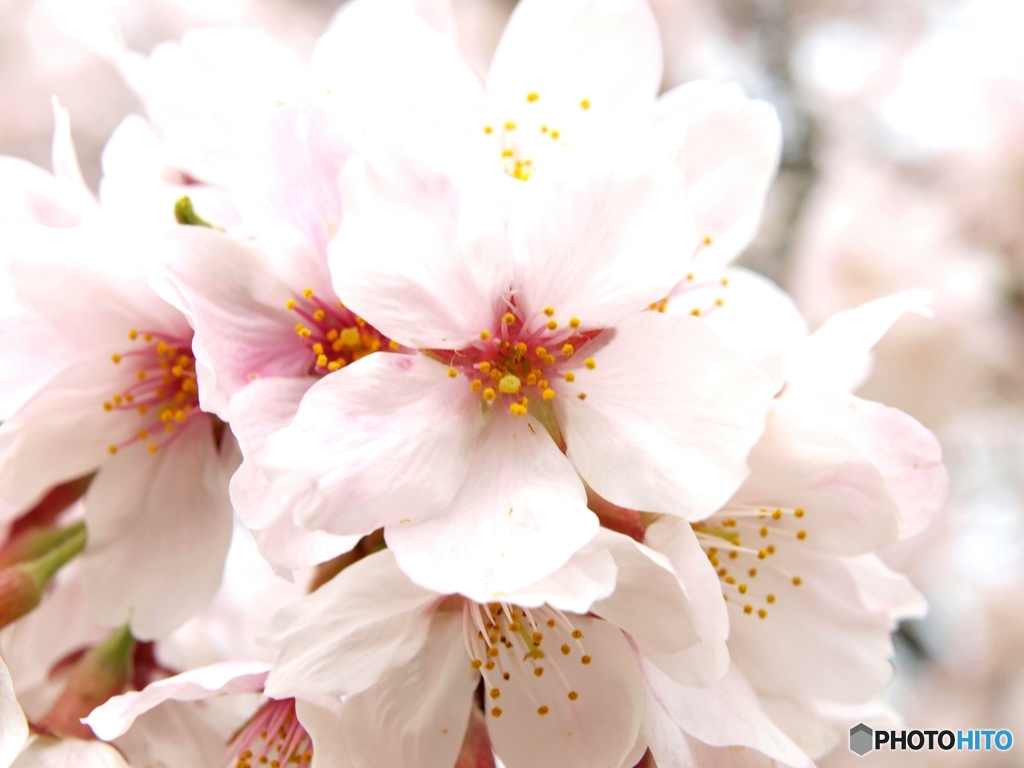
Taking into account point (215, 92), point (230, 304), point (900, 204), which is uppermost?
point (215, 92)

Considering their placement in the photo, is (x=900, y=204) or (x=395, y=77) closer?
(x=395, y=77)

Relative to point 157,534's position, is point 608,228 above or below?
above

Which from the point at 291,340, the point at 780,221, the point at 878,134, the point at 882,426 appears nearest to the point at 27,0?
the point at 780,221

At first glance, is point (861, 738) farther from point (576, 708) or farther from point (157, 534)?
point (157, 534)

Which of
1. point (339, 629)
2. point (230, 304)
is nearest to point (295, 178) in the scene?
point (230, 304)

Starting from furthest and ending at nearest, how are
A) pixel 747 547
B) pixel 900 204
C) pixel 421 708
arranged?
1. pixel 900 204
2. pixel 747 547
3. pixel 421 708

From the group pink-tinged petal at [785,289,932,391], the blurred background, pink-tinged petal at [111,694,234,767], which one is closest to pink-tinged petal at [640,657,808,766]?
pink-tinged petal at [785,289,932,391]

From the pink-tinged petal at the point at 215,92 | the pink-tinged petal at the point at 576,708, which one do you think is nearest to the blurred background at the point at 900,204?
the pink-tinged petal at the point at 215,92

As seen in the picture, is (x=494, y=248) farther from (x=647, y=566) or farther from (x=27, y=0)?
(x=27, y=0)
